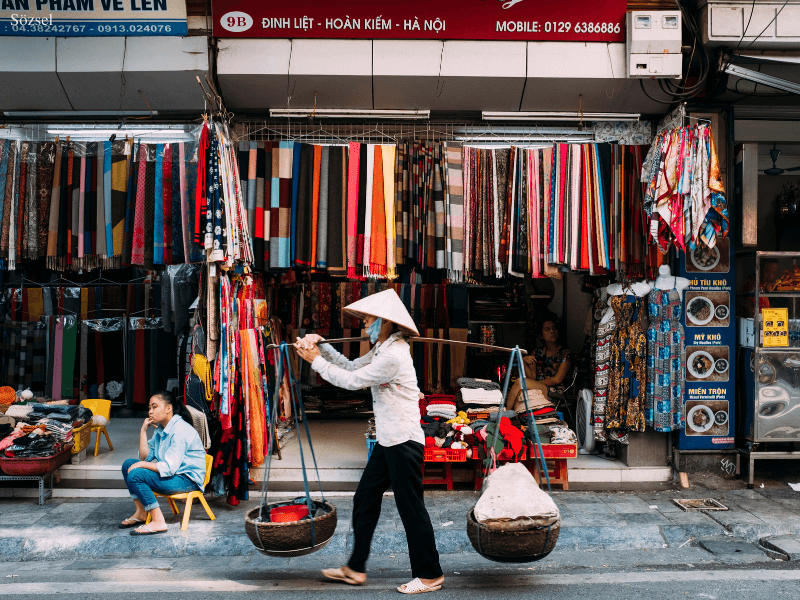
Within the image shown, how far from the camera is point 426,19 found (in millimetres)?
5641

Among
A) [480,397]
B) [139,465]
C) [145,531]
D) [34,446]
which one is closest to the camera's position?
[145,531]

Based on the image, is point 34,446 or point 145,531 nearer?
point 145,531

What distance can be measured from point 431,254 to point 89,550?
3.73 metres

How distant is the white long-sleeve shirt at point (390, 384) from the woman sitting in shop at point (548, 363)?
3399 mm

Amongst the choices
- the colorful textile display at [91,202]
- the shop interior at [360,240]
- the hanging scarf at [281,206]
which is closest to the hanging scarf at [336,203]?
the shop interior at [360,240]

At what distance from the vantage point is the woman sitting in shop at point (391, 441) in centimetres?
392

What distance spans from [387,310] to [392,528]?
6.85 feet

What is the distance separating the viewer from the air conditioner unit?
6645 millimetres

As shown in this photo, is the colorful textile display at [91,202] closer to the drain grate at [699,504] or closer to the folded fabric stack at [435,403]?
the folded fabric stack at [435,403]

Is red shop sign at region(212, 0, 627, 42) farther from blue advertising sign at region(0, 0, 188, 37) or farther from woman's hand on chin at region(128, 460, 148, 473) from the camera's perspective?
woman's hand on chin at region(128, 460, 148, 473)

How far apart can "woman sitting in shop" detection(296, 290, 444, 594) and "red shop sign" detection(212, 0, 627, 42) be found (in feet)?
9.54

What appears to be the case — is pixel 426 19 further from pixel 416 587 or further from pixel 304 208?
pixel 416 587

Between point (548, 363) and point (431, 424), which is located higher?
point (548, 363)

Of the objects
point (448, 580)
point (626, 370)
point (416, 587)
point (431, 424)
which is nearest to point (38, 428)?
point (431, 424)
